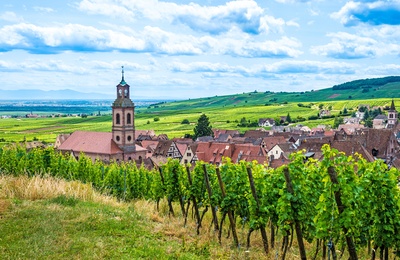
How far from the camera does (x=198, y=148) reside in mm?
76812

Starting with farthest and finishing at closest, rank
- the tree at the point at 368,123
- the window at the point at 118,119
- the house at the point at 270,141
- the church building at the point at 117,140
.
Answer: the tree at the point at 368,123 → the house at the point at 270,141 → the window at the point at 118,119 → the church building at the point at 117,140

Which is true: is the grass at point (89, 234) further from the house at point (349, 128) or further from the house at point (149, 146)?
the house at point (349, 128)

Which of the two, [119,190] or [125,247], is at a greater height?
[125,247]

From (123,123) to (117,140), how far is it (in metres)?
3.30

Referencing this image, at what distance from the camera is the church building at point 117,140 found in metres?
71.1

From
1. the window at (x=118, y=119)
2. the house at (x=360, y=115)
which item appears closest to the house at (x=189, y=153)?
the window at (x=118, y=119)

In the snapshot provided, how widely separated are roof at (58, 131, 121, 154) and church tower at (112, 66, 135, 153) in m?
1.15

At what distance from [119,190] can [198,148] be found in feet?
165

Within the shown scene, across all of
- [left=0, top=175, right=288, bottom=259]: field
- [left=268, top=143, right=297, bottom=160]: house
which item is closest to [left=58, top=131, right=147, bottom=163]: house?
[left=268, top=143, right=297, bottom=160]: house

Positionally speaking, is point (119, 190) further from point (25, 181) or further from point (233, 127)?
point (233, 127)

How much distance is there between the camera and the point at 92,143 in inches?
2879

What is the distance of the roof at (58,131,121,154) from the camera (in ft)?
233

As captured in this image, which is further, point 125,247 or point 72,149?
point 72,149

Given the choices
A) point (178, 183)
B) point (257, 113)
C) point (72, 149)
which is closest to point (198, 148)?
point (72, 149)
